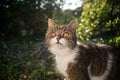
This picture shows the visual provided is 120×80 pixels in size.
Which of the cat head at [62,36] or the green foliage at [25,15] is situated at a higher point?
the green foliage at [25,15]

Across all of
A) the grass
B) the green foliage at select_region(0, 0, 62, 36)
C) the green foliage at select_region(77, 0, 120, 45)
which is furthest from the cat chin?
the green foliage at select_region(0, 0, 62, 36)

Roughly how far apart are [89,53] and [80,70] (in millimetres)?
408

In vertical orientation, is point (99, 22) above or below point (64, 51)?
above

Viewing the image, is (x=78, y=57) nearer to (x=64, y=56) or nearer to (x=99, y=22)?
(x=64, y=56)

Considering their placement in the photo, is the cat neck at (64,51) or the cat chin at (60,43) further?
the cat neck at (64,51)

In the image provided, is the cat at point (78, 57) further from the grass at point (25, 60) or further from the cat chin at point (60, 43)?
the grass at point (25, 60)

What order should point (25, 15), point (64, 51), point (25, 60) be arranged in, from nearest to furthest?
point (64, 51)
point (25, 60)
point (25, 15)

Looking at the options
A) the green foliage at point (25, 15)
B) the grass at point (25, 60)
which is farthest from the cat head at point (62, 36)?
the green foliage at point (25, 15)

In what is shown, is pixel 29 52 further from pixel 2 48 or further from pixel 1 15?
pixel 1 15

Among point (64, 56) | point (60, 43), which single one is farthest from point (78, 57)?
point (60, 43)

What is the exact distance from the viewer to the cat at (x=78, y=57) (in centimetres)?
454

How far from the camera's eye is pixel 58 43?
4480 mm

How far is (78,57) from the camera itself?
4633 millimetres

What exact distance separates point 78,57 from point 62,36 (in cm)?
42
